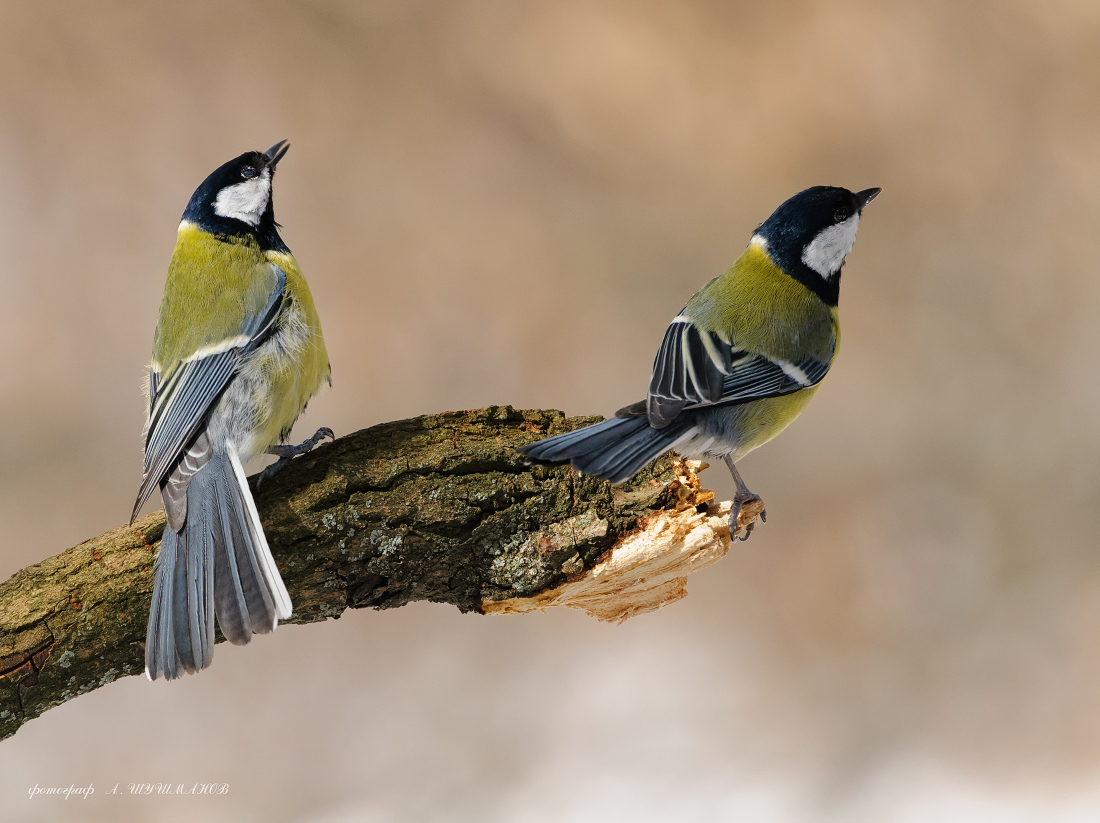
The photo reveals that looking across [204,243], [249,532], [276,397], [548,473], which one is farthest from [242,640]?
[204,243]

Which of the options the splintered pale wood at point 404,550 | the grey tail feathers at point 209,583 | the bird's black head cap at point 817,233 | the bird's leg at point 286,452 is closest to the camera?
the grey tail feathers at point 209,583

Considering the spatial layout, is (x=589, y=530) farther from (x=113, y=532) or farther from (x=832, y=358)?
(x=113, y=532)

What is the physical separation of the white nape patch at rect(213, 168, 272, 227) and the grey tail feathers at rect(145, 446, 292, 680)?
0.61 m

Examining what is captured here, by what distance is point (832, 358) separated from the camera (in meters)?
1.71

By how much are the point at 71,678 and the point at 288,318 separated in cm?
74

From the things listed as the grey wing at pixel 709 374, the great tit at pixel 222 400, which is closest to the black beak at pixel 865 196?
the grey wing at pixel 709 374

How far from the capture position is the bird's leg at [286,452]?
1.57m

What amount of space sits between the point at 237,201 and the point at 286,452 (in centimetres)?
56

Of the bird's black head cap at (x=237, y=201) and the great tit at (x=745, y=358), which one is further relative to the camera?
the bird's black head cap at (x=237, y=201)

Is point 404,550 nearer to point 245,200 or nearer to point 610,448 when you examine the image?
point 610,448

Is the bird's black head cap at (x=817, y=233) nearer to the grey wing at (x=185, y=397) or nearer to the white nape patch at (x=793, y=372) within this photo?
the white nape patch at (x=793, y=372)

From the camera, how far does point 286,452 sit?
1.62m

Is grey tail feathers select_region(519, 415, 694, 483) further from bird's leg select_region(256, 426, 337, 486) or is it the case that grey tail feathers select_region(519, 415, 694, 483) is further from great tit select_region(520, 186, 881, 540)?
bird's leg select_region(256, 426, 337, 486)

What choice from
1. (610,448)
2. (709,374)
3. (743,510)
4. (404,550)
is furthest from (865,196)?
(404,550)
